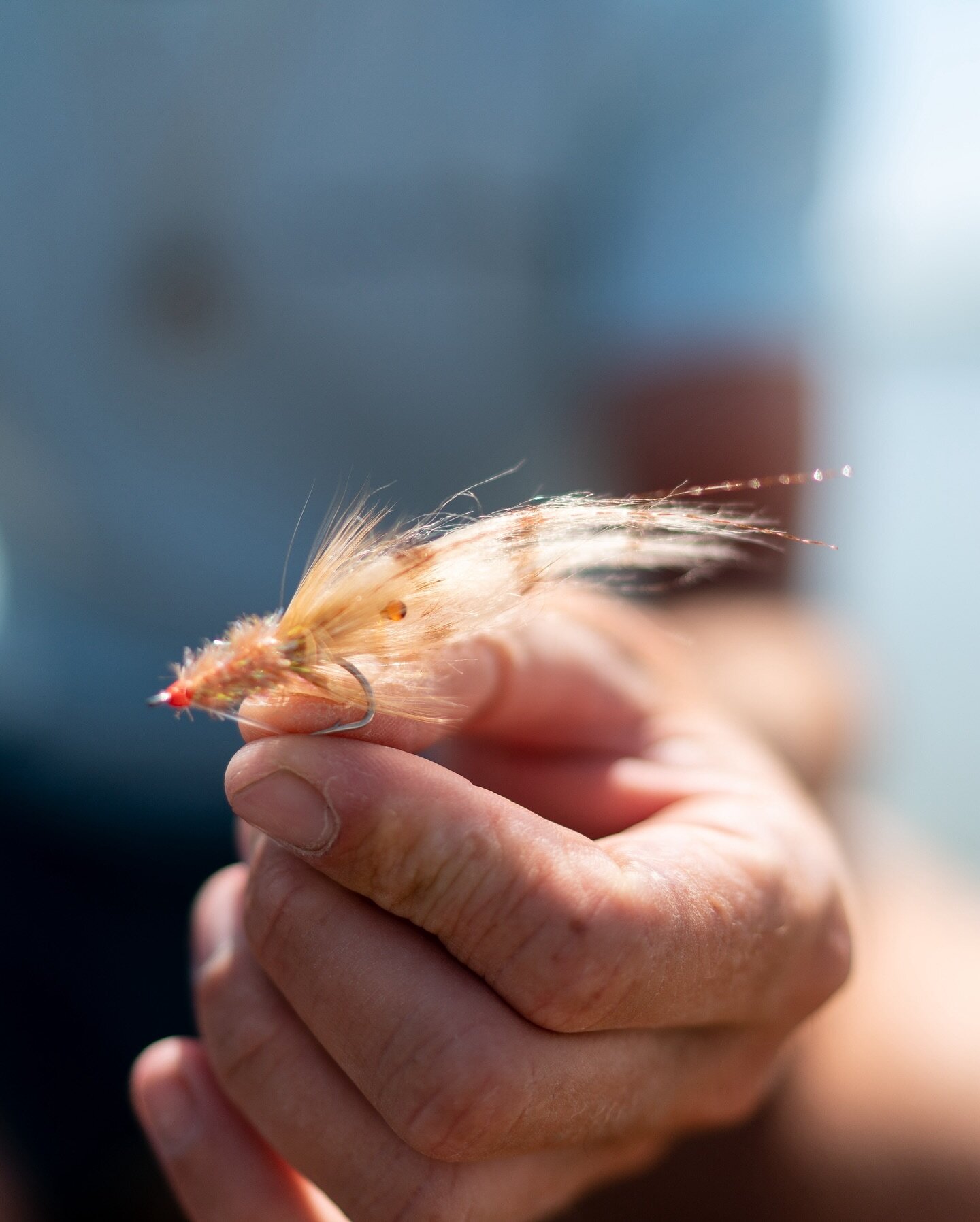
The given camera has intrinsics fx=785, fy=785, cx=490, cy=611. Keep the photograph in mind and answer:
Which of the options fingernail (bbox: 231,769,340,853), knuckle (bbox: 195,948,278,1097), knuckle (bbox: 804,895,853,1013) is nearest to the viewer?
fingernail (bbox: 231,769,340,853)

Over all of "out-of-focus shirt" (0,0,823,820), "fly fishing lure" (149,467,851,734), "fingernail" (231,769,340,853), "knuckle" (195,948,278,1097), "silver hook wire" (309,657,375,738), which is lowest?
"knuckle" (195,948,278,1097)

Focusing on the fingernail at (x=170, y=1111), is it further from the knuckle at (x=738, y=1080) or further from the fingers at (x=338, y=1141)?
the knuckle at (x=738, y=1080)

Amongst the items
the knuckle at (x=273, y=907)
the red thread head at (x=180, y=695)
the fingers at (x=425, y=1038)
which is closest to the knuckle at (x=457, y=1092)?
the fingers at (x=425, y=1038)

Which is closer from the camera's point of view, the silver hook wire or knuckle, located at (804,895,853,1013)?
the silver hook wire

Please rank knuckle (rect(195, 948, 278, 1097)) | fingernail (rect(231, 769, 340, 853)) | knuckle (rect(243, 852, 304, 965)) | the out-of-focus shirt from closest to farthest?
fingernail (rect(231, 769, 340, 853)) < knuckle (rect(243, 852, 304, 965)) < knuckle (rect(195, 948, 278, 1097)) < the out-of-focus shirt

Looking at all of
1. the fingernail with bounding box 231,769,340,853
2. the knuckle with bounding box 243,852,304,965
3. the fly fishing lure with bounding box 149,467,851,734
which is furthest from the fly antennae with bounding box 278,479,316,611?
the knuckle with bounding box 243,852,304,965

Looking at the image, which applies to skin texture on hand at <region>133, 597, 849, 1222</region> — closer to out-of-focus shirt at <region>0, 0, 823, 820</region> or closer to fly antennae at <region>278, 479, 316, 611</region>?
fly antennae at <region>278, 479, 316, 611</region>

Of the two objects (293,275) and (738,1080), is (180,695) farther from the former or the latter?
(293,275)
